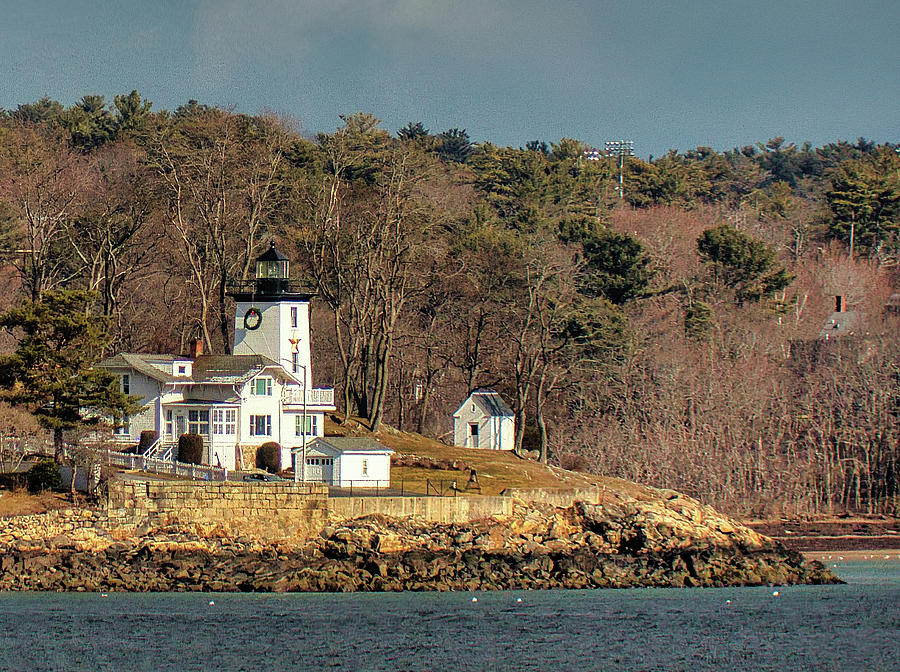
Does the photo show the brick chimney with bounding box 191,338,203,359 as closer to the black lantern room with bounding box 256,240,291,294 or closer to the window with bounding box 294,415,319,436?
the black lantern room with bounding box 256,240,291,294

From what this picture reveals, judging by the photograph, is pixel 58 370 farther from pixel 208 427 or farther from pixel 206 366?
pixel 206 366

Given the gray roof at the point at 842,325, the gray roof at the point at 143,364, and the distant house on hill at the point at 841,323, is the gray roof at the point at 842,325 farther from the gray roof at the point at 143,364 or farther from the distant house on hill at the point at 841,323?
the gray roof at the point at 143,364

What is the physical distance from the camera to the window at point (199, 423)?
5519 centimetres

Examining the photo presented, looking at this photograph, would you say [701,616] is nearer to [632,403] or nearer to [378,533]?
[378,533]

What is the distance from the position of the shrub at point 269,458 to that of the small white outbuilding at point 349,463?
8.00ft

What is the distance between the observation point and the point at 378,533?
47.3 meters

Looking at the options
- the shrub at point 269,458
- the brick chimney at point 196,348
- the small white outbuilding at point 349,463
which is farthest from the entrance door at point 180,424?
the small white outbuilding at point 349,463

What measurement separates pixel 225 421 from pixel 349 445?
538 centimetres

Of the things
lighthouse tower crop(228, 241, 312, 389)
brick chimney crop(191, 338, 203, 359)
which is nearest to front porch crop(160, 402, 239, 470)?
brick chimney crop(191, 338, 203, 359)

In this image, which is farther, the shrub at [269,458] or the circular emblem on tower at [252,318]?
the circular emblem on tower at [252,318]

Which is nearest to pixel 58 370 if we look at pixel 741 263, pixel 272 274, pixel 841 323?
pixel 272 274

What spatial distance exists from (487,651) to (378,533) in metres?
9.11

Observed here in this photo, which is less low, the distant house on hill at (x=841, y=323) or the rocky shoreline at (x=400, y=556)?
the distant house on hill at (x=841, y=323)

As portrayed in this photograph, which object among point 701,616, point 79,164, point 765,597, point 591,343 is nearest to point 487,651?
point 701,616
